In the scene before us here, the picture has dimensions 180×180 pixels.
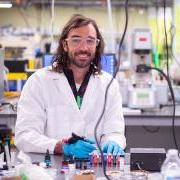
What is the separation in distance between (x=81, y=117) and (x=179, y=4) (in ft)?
10.5

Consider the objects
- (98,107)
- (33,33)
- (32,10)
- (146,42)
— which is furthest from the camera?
(32,10)

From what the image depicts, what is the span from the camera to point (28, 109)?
7.80 ft

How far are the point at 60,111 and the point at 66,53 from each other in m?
0.36

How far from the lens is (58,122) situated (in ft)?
7.98

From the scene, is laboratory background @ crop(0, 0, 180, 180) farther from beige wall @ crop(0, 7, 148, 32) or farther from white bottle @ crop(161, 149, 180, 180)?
beige wall @ crop(0, 7, 148, 32)

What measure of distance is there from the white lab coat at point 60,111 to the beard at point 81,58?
0.10 meters

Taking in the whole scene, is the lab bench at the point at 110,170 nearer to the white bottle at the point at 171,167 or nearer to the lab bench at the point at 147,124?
the white bottle at the point at 171,167

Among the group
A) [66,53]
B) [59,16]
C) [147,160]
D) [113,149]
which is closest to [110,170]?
[147,160]

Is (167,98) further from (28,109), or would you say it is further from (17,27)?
(17,27)

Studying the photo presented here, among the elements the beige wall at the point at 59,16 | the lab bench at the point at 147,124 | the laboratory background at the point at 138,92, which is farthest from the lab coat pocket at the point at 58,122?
the beige wall at the point at 59,16

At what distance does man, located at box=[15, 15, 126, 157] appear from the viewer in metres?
2.38

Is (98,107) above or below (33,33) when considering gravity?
below

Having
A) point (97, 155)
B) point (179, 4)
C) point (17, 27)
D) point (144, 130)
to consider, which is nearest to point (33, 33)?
point (17, 27)

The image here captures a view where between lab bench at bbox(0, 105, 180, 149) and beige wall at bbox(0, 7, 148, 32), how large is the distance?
7740 mm
